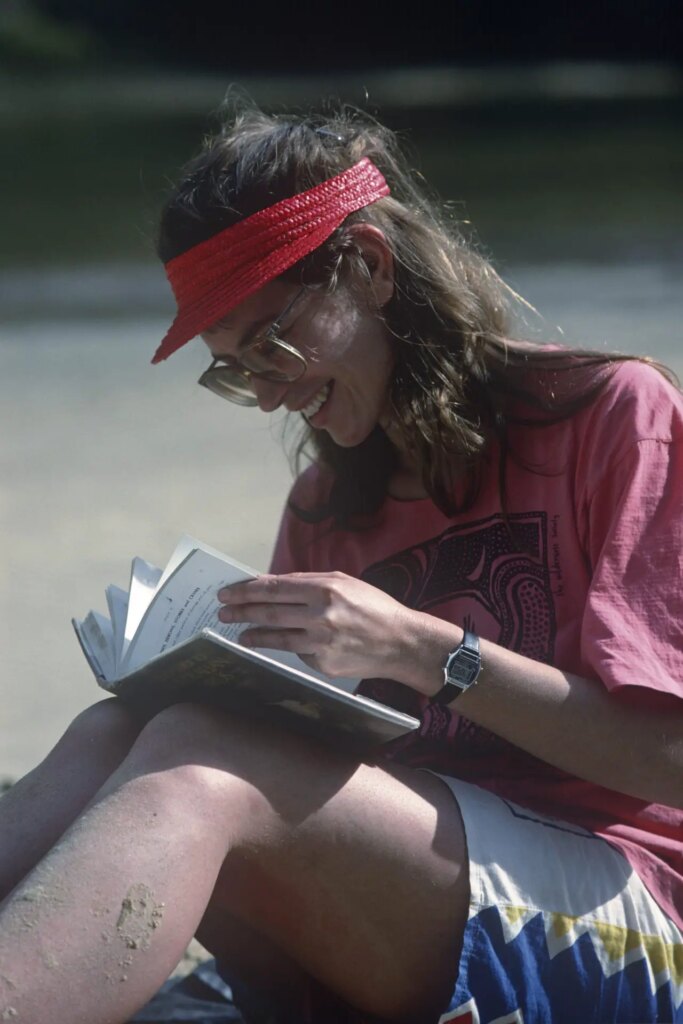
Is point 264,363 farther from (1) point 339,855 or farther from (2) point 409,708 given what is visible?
(1) point 339,855

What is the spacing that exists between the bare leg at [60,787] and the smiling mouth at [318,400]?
566mm

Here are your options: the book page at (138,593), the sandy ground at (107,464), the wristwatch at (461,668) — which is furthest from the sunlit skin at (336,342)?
the sandy ground at (107,464)

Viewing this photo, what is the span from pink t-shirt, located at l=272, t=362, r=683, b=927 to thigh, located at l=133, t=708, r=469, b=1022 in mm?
245

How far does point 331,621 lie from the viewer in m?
1.93

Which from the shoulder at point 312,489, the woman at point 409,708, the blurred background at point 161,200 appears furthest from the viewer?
the blurred background at point 161,200

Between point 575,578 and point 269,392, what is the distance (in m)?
0.58

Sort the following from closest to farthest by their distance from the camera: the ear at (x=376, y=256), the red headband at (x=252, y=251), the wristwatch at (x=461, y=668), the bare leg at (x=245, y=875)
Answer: the bare leg at (x=245, y=875), the wristwatch at (x=461, y=668), the red headband at (x=252, y=251), the ear at (x=376, y=256)

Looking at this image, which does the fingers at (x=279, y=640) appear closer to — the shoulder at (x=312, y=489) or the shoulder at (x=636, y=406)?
the shoulder at (x=636, y=406)

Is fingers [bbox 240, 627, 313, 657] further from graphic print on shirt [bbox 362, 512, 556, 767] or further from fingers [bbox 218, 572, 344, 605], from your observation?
graphic print on shirt [bbox 362, 512, 556, 767]

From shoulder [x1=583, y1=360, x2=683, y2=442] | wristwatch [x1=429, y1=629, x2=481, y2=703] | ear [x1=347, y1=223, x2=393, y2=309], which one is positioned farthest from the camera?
ear [x1=347, y1=223, x2=393, y2=309]

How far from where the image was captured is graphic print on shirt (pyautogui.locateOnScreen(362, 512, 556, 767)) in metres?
2.20

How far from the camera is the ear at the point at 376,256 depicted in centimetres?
233

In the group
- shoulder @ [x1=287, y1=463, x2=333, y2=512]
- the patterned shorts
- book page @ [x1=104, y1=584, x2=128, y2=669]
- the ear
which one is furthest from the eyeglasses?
the patterned shorts

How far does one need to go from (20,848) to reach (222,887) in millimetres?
355
